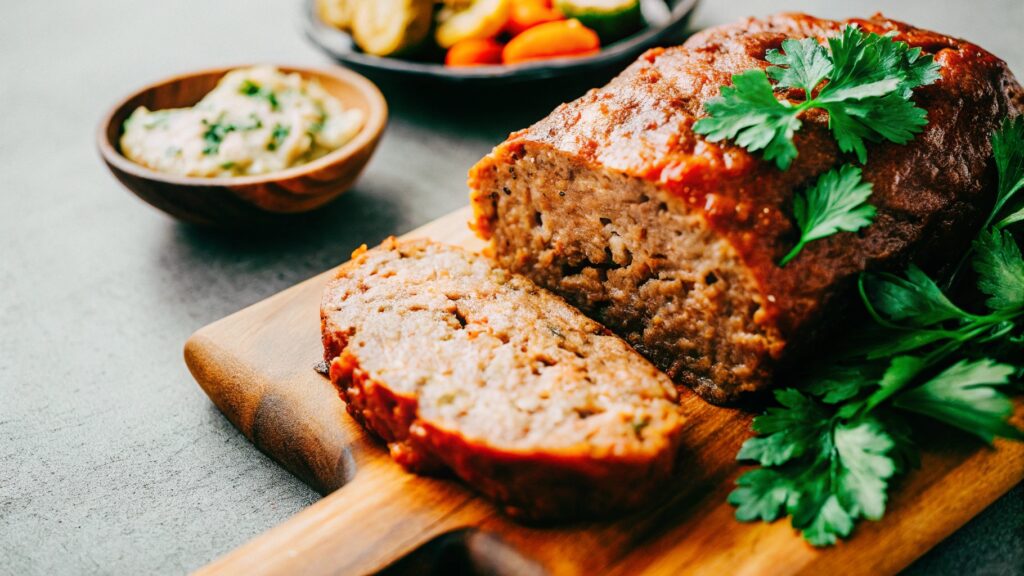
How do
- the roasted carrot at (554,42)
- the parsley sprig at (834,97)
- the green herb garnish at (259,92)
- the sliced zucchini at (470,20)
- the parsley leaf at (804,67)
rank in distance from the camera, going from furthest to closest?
1. the sliced zucchini at (470,20)
2. the roasted carrot at (554,42)
3. the green herb garnish at (259,92)
4. the parsley leaf at (804,67)
5. the parsley sprig at (834,97)

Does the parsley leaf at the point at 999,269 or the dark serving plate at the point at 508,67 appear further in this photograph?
the dark serving plate at the point at 508,67

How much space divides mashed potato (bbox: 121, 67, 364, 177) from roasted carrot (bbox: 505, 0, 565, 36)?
142 centimetres

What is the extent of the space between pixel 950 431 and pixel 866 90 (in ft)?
3.87

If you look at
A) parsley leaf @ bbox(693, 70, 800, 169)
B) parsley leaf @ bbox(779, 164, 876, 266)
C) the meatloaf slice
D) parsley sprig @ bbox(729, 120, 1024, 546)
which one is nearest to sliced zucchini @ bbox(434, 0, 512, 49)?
the meatloaf slice

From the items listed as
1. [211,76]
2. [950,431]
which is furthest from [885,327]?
[211,76]

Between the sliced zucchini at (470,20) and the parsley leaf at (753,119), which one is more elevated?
the parsley leaf at (753,119)

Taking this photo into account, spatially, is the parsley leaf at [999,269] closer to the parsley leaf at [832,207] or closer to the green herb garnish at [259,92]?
the parsley leaf at [832,207]

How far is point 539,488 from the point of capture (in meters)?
2.62

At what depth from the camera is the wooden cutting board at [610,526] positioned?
257cm

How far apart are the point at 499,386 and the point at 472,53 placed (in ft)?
10.3

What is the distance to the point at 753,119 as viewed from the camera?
117 inches

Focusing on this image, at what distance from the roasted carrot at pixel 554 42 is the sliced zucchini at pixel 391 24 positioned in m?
0.61

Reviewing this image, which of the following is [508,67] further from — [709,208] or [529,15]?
[709,208]

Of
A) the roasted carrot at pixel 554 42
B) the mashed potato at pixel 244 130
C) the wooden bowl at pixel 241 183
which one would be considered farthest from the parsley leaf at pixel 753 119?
the roasted carrot at pixel 554 42
